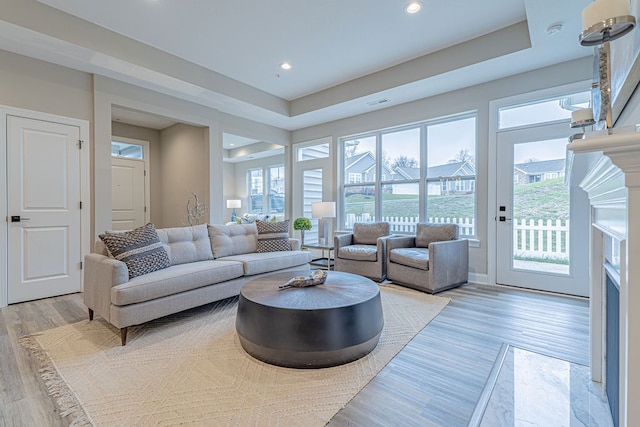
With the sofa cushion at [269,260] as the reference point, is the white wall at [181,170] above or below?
above

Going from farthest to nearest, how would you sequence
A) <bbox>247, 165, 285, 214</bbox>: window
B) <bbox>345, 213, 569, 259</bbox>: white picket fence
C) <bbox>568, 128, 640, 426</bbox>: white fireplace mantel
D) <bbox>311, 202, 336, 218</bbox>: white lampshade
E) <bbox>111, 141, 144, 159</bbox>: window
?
1. <bbox>247, 165, 285, 214</bbox>: window
2. <bbox>111, 141, 144, 159</bbox>: window
3. <bbox>311, 202, 336, 218</bbox>: white lampshade
4. <bbox>345, 213, 569, 259</bbox>: white picket fence
5. <bbox>568, 128, 640, 426</bbox>: white fireplace mantel

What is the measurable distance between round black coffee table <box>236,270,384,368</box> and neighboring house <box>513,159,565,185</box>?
9.48ft

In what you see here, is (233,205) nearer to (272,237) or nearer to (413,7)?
(272,237)

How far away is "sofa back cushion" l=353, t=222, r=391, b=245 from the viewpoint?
183 inches

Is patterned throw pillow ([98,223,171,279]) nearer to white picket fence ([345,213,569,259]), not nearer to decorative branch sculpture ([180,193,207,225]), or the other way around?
decorative branch sculpture ([180,193,207,225])

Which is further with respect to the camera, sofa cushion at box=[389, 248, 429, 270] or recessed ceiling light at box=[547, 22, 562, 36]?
sofa cushion at box=[389, 248, 429, 270]

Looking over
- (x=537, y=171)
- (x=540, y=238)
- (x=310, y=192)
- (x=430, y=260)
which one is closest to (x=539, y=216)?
(x=540, y=238)

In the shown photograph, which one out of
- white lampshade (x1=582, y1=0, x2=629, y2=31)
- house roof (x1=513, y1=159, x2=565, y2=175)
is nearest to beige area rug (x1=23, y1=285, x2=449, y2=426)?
white lampshade (x1=582, y1=0, x2=629, y2=31)

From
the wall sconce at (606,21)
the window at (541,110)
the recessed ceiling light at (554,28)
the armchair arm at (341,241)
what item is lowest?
the armchair arm at (341,241)

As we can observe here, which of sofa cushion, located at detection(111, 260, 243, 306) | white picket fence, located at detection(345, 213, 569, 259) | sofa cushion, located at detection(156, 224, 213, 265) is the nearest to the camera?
sofa cushion, located at detection(111, 260, 243, 306)

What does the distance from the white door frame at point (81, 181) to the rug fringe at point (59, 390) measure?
155 cm

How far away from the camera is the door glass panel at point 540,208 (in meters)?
3.54

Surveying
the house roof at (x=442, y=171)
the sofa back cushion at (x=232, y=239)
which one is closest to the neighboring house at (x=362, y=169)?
the house roof at (x=442, y=171)

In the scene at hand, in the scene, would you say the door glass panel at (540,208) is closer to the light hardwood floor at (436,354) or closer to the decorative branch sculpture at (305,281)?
the light hardwood floor at (436,354)
